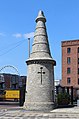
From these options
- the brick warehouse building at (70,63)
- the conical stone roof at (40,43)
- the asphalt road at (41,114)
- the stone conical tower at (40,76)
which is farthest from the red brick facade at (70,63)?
the asphalt road at (41,114)

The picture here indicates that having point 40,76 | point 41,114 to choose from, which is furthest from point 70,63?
point 41,114

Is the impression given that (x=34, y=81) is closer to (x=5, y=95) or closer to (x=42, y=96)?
(x=42, y=96)

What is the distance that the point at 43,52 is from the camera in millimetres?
31875

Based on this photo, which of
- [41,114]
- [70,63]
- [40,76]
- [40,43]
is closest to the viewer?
[41,114]

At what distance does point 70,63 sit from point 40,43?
4780 cm

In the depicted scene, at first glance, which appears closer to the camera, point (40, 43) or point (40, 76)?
point (40, 76)

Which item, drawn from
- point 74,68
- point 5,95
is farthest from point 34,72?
point 74,68

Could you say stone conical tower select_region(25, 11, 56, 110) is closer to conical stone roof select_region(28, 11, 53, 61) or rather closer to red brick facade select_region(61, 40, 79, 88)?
conical stone roof select_region(28, 11, 53, 61)

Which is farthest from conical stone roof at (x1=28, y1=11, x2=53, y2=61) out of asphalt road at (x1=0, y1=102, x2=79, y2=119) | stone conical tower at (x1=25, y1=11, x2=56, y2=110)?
asphalt road at (x1=0, y1=102, x2=79, y2=119)

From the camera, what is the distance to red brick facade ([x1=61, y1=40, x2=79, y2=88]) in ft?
255

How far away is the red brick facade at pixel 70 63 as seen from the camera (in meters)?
77.8

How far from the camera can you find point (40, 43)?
3216 cm

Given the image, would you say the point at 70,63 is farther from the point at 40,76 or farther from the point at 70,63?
the point at 40,76

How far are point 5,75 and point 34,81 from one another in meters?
56.9
